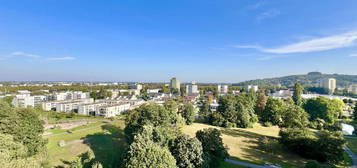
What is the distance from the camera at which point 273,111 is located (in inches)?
1540

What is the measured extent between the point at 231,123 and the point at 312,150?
1586 centimetres

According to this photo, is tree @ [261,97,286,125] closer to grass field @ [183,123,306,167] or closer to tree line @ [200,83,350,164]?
tree line @ [200,83,350,164]

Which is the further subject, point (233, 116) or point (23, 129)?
point (233, 116)

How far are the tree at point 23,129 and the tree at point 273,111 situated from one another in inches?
1624

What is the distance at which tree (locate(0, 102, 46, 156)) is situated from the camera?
1906 centimetres

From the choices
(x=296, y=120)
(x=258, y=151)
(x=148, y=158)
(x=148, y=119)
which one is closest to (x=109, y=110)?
(x=148, y=119)

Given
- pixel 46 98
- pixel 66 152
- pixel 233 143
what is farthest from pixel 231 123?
pixel 46 98

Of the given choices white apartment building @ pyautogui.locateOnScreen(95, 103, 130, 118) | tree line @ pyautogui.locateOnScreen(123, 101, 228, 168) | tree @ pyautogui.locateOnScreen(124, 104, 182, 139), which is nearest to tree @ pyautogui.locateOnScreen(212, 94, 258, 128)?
tree @ pyautogui.locateOnScreen(124, 104, 182, 139)

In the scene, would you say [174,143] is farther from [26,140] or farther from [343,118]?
[343,118]

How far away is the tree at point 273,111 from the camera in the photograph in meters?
38.7

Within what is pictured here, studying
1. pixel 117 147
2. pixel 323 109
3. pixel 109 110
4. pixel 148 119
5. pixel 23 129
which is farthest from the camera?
pixel 109 110

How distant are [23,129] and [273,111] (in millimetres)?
43428

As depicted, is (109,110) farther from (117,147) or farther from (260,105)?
(260,105)

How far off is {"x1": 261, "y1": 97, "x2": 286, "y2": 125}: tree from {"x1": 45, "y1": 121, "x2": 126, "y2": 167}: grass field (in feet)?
105
